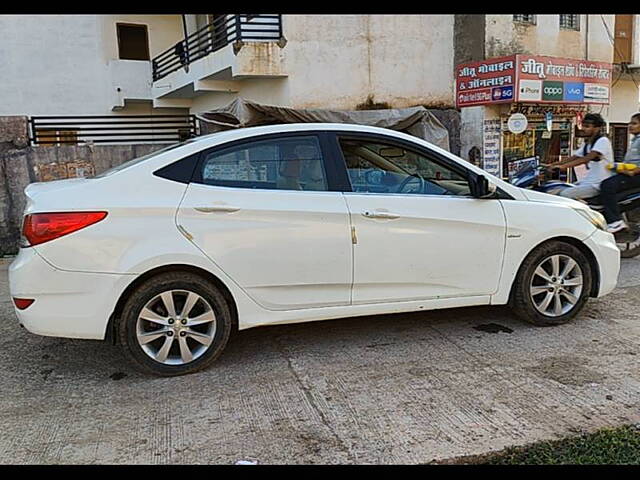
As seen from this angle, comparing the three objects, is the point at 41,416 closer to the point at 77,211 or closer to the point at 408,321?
the point at 77,211

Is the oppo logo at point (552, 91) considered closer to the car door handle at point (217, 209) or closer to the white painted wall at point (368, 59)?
the white painted wall at point (368, 59)

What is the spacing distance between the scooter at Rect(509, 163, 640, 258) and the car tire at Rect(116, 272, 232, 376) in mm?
4455

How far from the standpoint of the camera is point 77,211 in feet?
11.2

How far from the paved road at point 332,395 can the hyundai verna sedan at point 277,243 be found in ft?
1.03

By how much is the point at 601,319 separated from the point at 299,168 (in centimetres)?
295

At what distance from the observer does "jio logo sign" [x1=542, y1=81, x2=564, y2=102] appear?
11398 millimetres

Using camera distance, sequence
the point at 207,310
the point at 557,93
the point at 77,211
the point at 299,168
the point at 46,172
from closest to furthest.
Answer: the point at 77,211 → the point at 207,310 → the point at 299,168 → the point at 46,172 → the point at 557,93

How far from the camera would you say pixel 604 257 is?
15.0ft

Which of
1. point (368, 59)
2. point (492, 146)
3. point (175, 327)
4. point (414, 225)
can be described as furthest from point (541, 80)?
point (175, 327)

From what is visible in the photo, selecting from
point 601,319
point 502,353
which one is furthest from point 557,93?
point 502,353

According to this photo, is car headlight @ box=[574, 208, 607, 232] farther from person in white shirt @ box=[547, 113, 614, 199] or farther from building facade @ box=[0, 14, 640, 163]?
building facade @ box=[0, 14, 640, 163]

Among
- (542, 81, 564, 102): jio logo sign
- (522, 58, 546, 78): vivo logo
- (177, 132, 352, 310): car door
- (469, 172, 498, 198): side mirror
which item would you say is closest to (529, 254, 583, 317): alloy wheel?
(469, 172, 498, 198): side mirror

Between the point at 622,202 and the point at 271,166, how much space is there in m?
4.75

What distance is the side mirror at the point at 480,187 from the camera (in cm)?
416
